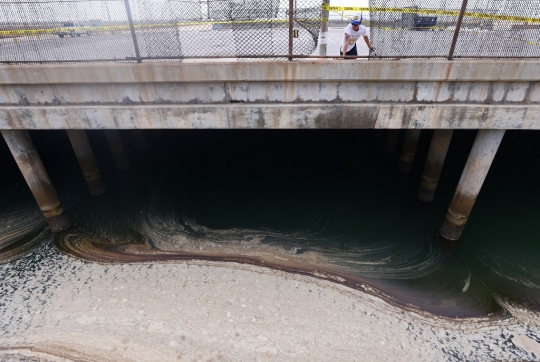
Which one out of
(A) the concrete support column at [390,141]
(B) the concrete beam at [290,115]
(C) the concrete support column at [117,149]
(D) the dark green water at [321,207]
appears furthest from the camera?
(A) the concrete support column at [390,141]

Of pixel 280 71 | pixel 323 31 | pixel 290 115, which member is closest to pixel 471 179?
pixel 290 115

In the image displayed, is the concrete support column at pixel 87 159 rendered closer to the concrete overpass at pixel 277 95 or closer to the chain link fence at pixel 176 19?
the concrete overpass at pixel 277 95

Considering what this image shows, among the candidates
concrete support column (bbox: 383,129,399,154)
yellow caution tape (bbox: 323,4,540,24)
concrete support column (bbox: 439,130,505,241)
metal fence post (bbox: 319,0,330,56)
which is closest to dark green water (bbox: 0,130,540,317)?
concrete support column (bbox: 383,129,399,154)

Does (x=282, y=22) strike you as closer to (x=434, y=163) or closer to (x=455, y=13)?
(x=455, y=13)

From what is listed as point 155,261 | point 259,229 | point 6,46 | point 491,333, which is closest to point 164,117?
point 155,261

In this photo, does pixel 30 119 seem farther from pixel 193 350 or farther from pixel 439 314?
pixel 439 314

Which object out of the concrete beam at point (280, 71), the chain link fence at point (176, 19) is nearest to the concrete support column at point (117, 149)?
the chain link fence at point (176, 19)

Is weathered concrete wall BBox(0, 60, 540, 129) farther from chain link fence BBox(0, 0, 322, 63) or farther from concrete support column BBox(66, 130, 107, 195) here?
concrete support column BBox(66, 130, 107, 195)
